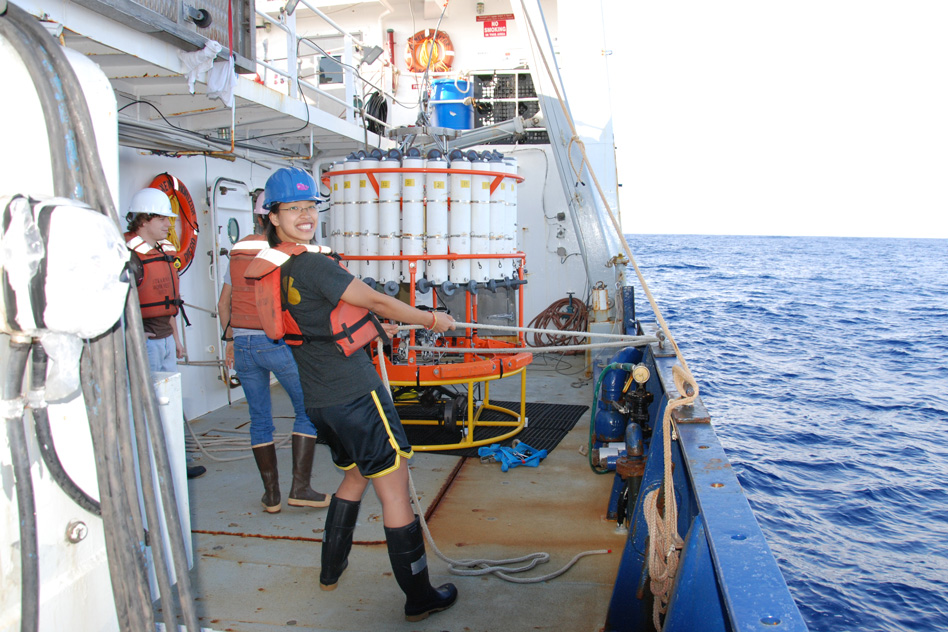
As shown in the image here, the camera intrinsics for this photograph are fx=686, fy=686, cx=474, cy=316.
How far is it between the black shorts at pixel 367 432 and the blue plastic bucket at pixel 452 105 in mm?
6582

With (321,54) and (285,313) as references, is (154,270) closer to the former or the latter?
(285,313)

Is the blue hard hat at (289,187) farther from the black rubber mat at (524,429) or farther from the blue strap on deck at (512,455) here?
the black rubber mat at (524,429)

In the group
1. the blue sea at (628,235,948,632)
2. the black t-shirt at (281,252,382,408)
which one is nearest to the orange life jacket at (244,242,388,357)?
the black t-shirt at (281,252,382,408)

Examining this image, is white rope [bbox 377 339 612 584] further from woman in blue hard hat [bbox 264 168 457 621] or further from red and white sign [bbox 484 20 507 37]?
red and white sign [bbox 484 20 507 37]

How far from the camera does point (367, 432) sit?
2.73m

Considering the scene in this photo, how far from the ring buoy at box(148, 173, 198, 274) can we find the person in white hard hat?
1769mm

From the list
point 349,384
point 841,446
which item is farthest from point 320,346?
point 841,446

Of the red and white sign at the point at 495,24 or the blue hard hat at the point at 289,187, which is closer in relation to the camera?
the blue hard hat at the point at 289,187

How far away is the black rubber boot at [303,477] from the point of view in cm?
410

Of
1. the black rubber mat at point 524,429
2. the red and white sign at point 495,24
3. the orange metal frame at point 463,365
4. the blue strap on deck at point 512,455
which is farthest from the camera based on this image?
the red and white sign at point 495,24

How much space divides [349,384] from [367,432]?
8.1 inches

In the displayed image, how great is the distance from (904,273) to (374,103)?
158 ft

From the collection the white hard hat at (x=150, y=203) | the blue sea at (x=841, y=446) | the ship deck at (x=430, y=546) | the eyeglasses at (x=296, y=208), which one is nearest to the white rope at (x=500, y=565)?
the ship deck at (x=430, y=546)

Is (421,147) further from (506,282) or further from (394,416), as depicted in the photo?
(394,416)
